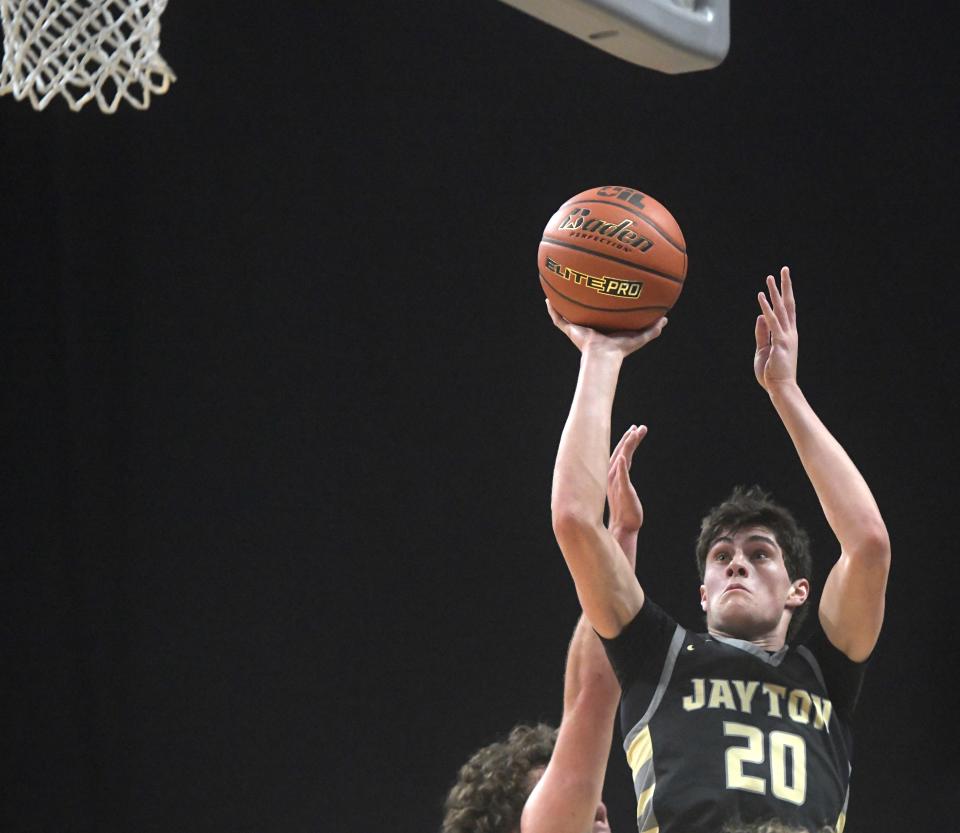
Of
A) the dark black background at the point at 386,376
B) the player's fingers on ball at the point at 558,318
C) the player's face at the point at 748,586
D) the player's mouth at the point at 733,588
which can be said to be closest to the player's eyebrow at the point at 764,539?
the player's face at the point at 748,586

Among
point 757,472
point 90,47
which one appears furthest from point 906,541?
point 90,47

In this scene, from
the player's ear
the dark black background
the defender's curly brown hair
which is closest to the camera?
the player's ear

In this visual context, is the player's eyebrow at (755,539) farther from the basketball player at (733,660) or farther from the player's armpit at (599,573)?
the player's armpit at (599,573)

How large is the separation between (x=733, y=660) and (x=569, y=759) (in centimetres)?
30

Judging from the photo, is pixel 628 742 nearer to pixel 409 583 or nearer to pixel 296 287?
pixel 409 583

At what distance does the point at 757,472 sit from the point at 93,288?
1987 mm

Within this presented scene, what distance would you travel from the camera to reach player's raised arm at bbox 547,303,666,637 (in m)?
2.35

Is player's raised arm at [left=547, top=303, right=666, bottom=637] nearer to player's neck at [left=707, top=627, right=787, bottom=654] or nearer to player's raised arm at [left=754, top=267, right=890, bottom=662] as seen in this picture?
player's neck at [left=707, top=627, right=787, bottom=654]

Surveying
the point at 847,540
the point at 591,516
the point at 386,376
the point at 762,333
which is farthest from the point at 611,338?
the point at 386,376

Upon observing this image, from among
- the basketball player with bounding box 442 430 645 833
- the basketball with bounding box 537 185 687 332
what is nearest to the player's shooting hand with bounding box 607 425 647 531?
the basketball player with bounding box 442 430 645 833

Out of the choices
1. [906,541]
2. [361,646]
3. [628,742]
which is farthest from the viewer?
[361,646]

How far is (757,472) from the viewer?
4.32m

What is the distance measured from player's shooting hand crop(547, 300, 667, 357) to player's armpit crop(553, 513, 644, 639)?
344 millimetres

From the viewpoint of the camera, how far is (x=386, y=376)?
4.65m
